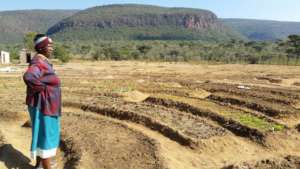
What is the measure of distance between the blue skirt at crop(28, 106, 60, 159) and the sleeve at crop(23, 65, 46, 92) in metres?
0.32

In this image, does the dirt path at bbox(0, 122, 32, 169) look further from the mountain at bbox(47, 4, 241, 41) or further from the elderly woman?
the mountain at bbox(47, 4, 241, 41)

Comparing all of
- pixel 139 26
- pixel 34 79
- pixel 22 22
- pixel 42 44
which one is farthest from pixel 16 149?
pixel 22 22

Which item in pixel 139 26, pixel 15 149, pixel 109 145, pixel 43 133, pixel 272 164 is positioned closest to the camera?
pixel 43 133

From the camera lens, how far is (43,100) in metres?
6.23

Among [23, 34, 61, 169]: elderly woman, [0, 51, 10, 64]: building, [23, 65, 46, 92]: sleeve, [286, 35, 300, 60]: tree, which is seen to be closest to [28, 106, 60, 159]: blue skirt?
[23, 34, 61, 169]: elderly woman

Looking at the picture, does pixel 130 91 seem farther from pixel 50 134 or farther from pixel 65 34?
pixel 65 34

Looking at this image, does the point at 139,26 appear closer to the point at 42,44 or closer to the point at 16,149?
the point at 16,149

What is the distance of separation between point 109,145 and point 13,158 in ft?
5.91

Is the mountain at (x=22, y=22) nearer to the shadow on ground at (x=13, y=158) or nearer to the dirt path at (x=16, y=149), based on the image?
the dirt path at (x=16, y=149)

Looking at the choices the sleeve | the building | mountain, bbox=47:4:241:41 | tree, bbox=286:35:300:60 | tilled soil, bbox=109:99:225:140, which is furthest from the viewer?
mountain, bbox=47:4:241:41

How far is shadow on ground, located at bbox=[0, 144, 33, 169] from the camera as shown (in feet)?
24.0

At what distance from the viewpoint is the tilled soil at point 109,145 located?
7.45m

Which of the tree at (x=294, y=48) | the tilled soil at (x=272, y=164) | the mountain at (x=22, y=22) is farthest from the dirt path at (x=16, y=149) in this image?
the mountain at (x=22, y=22)

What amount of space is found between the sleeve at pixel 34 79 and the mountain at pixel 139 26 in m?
127
